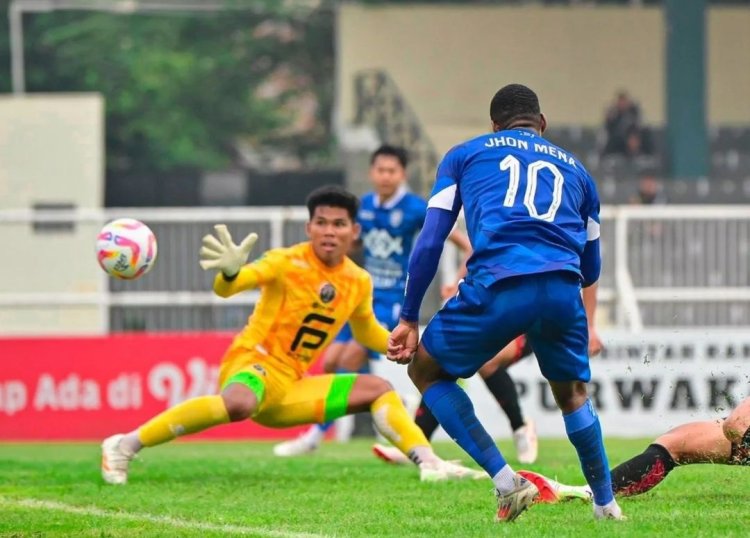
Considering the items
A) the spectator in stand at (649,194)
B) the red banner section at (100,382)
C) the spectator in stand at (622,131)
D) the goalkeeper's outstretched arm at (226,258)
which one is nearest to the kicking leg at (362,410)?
the goalkeeper's outstretched arm at (226,258)

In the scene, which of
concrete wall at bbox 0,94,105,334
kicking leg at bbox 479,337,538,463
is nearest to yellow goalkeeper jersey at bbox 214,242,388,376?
kicking leg at bbox 479,337,538,463

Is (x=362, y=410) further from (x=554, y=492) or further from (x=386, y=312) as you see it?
(x=386, y=312)

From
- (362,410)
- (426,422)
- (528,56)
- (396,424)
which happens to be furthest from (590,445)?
(528,56)

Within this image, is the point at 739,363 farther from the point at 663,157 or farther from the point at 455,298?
the point at 663,157

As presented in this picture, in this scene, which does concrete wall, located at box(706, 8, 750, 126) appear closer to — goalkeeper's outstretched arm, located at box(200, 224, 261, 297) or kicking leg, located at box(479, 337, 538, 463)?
kicking leg, located at box(479, 337, 538, 463)

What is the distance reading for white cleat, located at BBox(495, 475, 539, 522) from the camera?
7492 mm

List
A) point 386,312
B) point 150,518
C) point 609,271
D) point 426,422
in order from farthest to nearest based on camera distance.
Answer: point 609,271 < point 386,312 < point 426,422 < point 150,518

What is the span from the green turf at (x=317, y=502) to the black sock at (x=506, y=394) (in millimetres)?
378

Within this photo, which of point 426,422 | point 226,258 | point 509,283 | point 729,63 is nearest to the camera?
point 509,283

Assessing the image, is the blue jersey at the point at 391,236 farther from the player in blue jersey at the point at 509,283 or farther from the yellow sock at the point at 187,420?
the player in blue jersey at the point at 509,283

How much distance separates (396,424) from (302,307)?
35.9 inches

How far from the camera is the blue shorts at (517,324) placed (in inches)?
286

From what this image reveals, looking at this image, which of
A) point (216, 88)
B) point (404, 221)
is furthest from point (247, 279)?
point (216, 88)

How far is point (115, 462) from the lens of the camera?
1016cm
